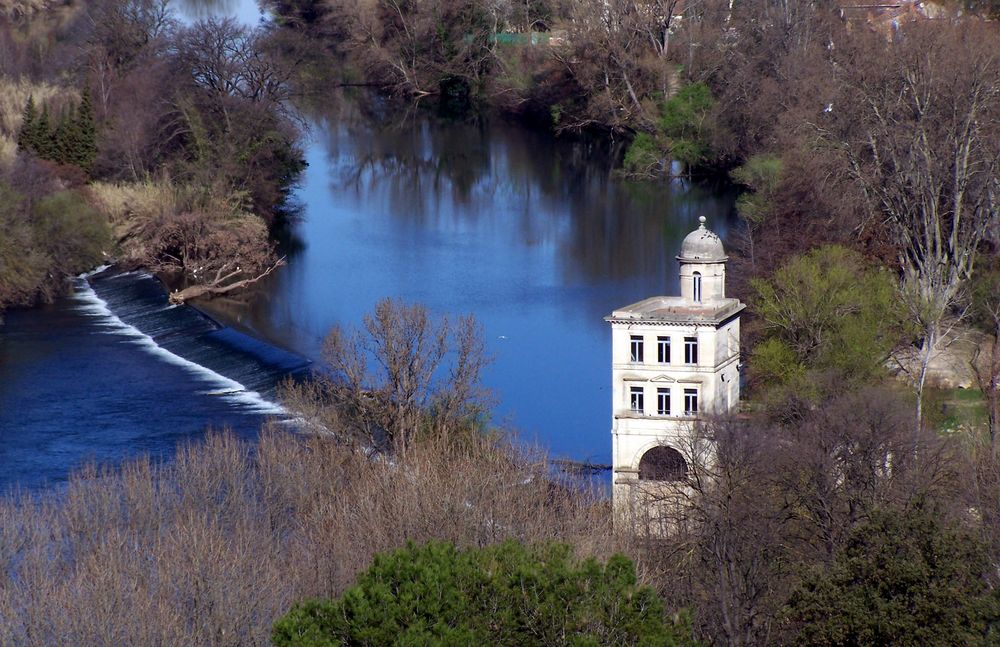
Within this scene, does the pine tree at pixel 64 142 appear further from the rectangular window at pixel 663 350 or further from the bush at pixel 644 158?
the rectangular window at pixel 663 350

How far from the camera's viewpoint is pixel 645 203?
65000 mm

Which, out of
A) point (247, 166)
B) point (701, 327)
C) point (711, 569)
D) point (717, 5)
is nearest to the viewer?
point (711, 569)

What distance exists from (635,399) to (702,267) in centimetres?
333

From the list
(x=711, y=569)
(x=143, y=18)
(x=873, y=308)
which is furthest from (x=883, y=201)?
(x=143, y=18)

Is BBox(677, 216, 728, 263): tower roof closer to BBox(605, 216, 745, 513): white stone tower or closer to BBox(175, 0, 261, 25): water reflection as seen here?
BBox(605, 216, 745, 513): white stone tower

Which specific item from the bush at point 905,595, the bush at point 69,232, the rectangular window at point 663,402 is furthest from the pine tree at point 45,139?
the bush at point 905,595

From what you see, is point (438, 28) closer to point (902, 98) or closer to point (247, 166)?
point (247, 166)

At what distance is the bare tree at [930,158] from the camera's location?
4169 cm

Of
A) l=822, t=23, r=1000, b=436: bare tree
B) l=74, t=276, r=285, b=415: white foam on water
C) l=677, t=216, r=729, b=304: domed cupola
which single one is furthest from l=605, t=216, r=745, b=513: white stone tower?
l=822, t=23, r=1000, b=436: bare tree

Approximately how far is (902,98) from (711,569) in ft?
77.5

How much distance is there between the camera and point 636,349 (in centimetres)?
3247

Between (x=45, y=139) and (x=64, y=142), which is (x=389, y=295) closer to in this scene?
(x=64, y=142)

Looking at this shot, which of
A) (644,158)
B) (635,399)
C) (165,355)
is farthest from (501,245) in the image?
(635,399)

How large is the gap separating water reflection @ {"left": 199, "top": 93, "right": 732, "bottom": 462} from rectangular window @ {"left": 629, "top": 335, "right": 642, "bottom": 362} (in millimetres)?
3056
